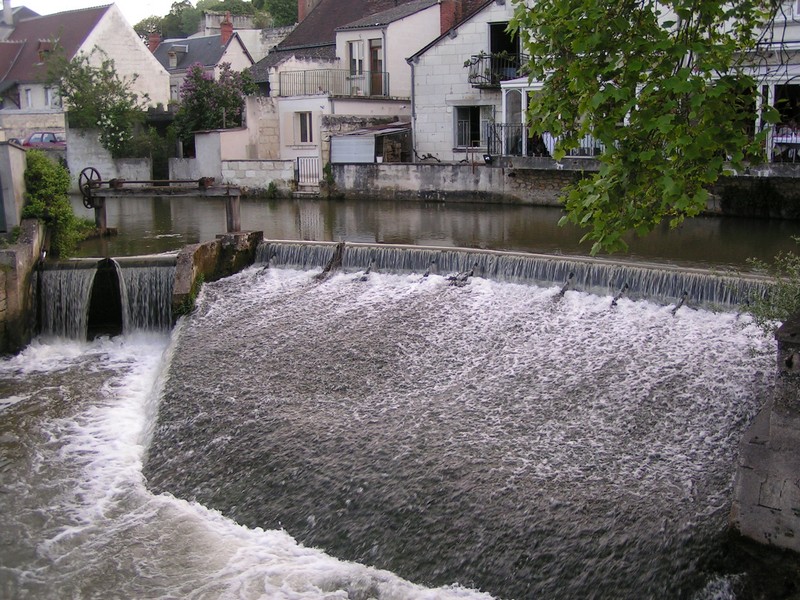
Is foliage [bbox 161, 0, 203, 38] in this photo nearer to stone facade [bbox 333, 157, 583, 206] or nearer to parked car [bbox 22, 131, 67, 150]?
parked car [bbox 22, 131, 67, 150]

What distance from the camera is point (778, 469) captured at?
249 inches

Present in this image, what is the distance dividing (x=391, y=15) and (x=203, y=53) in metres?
18.8

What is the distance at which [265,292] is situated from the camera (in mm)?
13883

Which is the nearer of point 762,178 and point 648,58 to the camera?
point 648,58

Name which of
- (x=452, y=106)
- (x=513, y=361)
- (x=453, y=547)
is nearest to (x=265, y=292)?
(x=513, y=361)

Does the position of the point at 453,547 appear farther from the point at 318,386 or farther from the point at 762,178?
the point at 762,178

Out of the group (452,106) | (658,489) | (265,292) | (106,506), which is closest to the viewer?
(658,489)

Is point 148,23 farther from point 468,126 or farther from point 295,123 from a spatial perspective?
point 468,126

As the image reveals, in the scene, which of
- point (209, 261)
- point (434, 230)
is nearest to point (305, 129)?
point (434, 230)

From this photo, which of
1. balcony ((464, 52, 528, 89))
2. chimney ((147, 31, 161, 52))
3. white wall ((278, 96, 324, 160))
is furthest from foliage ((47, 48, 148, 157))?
chimney ((147, 31, 161, 52))

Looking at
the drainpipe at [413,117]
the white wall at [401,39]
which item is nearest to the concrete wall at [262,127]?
the white wall at [401,39]

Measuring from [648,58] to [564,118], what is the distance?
0.80 m

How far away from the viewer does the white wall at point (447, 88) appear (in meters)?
26.9

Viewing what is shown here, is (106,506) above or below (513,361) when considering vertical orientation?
below
